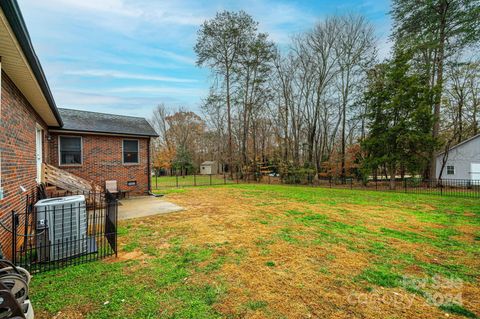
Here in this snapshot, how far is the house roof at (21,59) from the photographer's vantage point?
2.02 m

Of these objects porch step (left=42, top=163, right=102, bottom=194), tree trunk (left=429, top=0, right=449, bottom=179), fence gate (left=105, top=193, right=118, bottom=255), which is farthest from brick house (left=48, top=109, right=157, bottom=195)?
tree trunk (left=429, top=0, right=449, bottom=179)

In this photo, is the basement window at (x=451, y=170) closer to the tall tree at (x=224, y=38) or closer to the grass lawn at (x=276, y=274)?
the grass lawn at (x=276, y=274)

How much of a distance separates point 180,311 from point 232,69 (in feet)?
65.4

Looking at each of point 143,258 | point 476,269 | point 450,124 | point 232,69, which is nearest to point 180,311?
point 143,258

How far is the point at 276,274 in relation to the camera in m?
→ 3.06

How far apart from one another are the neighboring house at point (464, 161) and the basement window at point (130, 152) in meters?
21.8

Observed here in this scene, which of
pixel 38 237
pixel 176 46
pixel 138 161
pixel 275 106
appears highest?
pixel 176 46


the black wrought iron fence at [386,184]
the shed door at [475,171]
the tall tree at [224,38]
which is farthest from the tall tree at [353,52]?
the shed door at [475,171]

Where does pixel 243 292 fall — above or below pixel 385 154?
below

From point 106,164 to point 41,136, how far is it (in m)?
2.83

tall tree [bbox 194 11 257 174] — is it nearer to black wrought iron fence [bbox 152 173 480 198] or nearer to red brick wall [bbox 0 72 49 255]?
black wrought iron fence [bbox 152 173 480 198]

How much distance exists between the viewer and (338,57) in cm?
1788

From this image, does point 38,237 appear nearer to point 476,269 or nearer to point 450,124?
A: point 476,269

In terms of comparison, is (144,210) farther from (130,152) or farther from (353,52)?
(353,52)
